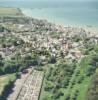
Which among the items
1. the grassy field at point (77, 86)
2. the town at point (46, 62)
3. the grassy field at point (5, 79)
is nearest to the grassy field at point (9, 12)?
the town at point (46, 62)

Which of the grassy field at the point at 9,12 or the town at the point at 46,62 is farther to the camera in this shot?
the grassy field at the point at 9,12

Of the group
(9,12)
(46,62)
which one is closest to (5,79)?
(46,62)

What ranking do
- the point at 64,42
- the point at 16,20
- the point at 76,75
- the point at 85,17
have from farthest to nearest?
the point at 85,17 → the point at 16,20 → the point at 64,42 → the point at 76,75

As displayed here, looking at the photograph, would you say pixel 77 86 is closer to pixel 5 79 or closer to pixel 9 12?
pixel 5 79

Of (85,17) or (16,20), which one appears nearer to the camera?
(16,20)

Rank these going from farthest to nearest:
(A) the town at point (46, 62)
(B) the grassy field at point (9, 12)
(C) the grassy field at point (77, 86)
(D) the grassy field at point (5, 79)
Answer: (B) the grassy field at point (9, 12) → (D) the grassy field at point (5, 79) → (A) the town at point (46, 62) → (C) the grassy field at point (77, 86)

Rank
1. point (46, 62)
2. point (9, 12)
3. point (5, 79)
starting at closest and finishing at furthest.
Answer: point (5, 79) → point (46, 62) → point (9, 12)

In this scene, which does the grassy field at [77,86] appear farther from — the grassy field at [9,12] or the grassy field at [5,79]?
the grassy field at [9,12]

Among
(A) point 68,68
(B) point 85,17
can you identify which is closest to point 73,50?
(A) point 68,68

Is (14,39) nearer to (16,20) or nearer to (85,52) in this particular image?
(85,52)

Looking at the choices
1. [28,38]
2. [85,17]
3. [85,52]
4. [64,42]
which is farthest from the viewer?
[85,17]

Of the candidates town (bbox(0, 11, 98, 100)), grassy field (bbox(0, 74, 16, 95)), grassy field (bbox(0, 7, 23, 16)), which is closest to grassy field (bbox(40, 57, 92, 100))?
town (bbox(0, 11, 98, 100))
